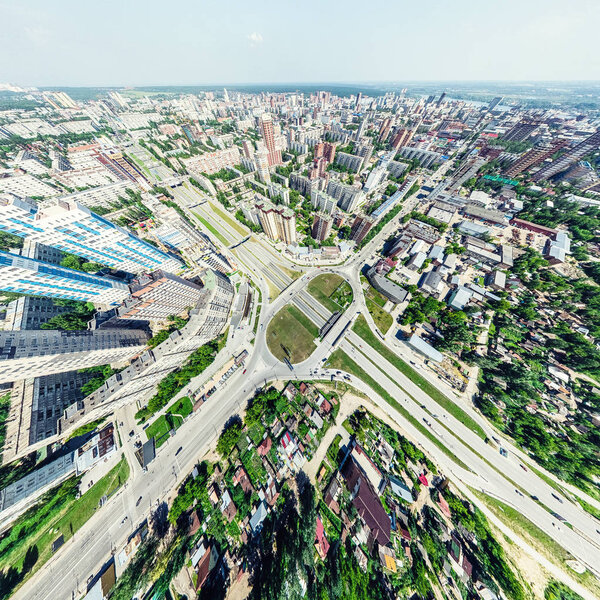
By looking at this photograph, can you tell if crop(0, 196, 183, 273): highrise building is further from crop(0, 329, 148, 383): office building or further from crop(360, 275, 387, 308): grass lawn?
crop(360, 275, 387, 308): grass lawn

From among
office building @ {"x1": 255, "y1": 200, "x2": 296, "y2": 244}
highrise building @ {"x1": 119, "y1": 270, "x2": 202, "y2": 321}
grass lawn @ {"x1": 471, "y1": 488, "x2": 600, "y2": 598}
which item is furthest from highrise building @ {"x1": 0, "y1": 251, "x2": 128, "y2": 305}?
grass lawn @ {"x1": 471, "y1": 488, "x2": 600, "y2": 598}

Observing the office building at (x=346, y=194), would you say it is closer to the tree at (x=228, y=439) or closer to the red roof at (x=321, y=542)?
the tree at (x=228, y=439)

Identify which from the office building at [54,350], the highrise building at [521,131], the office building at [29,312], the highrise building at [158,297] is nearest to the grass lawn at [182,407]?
the office building at [54,350]

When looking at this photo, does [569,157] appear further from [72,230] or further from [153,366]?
[72,230]

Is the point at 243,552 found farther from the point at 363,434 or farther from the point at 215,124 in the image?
the point at 215,124

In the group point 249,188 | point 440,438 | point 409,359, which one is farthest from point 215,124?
point 440,438
